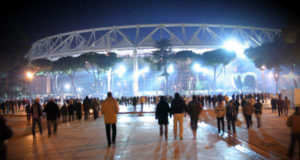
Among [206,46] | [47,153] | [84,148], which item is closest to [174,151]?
[84,148]

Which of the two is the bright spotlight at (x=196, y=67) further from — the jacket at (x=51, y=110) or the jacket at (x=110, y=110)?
the jacket at (x=110, y=110)

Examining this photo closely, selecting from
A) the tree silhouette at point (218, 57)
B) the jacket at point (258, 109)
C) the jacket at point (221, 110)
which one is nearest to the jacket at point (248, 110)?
the jacket at point (258, 109)

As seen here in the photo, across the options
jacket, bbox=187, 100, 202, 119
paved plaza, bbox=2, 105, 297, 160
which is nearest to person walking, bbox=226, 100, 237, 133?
paved plaza, bbox=2, 105, 297, 160

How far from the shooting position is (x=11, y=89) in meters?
40.6

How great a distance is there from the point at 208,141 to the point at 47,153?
178 inches

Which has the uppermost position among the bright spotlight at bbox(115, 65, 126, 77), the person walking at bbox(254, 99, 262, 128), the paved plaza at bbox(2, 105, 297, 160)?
the bright spotlight at bbox(115, 65, 126, 77)

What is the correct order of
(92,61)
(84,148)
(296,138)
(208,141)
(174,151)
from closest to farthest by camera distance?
(296,138) < (174,151) < (84,148) < (208,141) < (92,61)

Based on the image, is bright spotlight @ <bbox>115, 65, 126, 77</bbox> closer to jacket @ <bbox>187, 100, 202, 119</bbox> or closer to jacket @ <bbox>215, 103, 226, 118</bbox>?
jacket @ <bbox>215, 103, 226, 118</bbox>

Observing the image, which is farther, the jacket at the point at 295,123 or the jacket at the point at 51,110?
the jacket at the point at 51,110

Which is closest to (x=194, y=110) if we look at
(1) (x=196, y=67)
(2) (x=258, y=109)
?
(2) (x=258, y=109)

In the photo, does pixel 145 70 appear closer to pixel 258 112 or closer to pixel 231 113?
pixel 258 112

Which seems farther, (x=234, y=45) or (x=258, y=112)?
(x=234, y=45)

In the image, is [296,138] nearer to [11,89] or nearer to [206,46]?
[11,89]

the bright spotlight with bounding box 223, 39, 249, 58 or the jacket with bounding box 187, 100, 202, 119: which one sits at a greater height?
the bright spotlight with bounding box 223, 39, 249, 58
